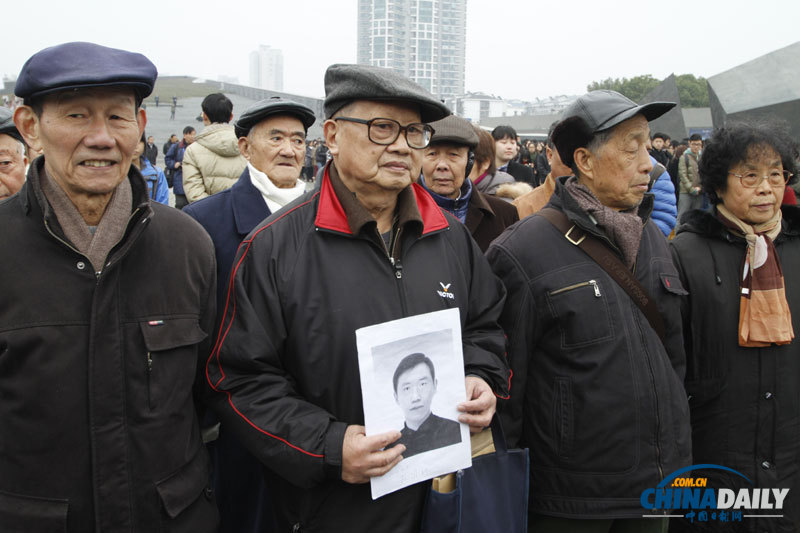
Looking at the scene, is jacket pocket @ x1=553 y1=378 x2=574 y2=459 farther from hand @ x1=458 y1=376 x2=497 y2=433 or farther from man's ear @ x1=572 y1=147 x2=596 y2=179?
man's ear @ x1=572 y1=147 x2=596 y2=179

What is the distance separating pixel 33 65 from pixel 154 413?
3.71 feet

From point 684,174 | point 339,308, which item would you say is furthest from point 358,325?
point 684,174

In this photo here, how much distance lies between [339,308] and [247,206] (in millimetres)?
1518

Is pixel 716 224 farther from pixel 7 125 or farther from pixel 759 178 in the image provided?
pixel 7 125

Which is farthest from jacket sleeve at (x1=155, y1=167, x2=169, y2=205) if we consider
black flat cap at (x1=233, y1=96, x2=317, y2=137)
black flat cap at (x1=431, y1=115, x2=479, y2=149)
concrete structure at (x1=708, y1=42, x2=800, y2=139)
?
concrete structure at (x1=708, y1=42, x2=800, y2=139)

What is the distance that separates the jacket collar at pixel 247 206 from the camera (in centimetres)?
322

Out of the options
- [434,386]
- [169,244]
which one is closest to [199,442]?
[169,244]

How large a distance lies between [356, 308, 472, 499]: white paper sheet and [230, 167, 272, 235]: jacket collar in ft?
4.82

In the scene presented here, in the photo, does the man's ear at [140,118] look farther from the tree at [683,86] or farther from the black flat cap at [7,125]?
the tree at [683,86]

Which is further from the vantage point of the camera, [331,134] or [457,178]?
[457,178]

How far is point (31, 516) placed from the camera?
1.80m

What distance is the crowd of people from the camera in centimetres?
186

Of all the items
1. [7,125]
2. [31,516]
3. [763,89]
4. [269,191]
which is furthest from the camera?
[763,89]

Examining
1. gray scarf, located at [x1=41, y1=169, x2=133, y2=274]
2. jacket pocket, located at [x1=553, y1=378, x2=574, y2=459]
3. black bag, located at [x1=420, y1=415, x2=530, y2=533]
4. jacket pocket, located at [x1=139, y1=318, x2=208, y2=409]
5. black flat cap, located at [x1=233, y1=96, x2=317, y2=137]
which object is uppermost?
black flat cap, located at [x1=233, y1=96, x2=317, y2=137]
